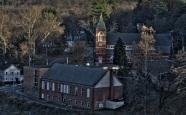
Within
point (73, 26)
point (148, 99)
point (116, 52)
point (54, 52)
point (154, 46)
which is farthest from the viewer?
point (73, 26)

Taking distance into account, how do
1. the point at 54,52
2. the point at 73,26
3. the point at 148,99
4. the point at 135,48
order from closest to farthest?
the point at 148,99 → the point at 135,48 → the point at 54,52 → the point at 73,26

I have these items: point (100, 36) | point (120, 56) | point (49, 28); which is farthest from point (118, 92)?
point (49, 28)

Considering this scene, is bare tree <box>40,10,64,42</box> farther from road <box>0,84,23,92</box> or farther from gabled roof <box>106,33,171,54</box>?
road <box>0,84,23,92</box>

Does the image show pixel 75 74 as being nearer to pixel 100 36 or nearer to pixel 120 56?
pixel 120 56

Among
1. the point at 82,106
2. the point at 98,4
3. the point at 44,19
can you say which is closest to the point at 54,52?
the point at 44,19

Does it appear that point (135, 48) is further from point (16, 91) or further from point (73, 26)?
point (73, 26)

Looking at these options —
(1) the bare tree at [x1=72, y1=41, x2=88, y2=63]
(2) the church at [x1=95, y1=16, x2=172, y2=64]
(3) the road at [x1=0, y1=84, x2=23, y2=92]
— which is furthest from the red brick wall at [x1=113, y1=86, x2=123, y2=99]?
(1) the bare tree at [x1=72, y1=41, x2=88, y2=63]

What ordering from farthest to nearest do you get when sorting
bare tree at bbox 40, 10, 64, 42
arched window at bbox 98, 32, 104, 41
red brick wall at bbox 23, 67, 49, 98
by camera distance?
1. bare tree at bbox 40, 10, 64, 42
2. arched window at bbox 98, 32, 104, 41
3. red brick wall at bbox 23, 67, 49, 98
